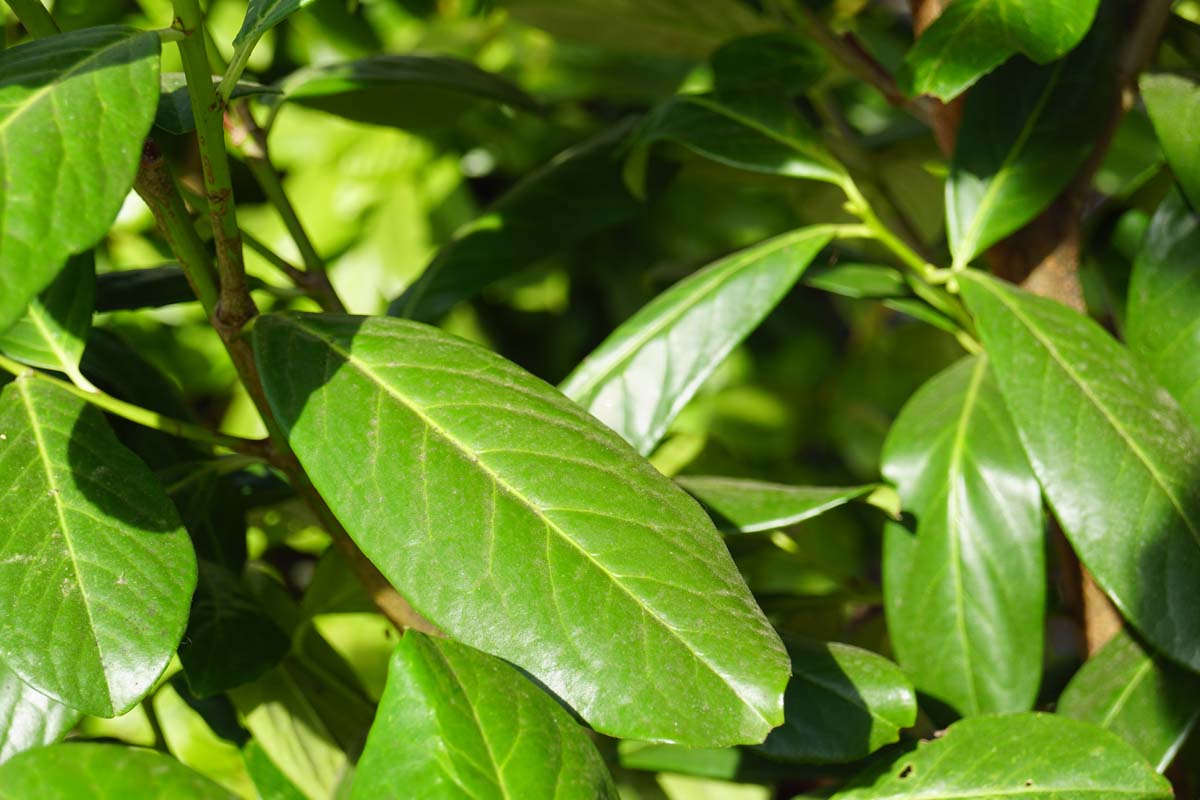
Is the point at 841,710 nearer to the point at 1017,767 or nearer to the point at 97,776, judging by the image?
the point at 1017,767

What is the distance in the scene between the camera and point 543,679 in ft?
1.54

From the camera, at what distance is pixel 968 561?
0.74 m

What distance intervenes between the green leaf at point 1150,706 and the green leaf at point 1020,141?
27 cm

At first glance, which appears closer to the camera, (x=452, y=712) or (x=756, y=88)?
(x=452, y=712)

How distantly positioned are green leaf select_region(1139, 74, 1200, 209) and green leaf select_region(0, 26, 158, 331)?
0.55m

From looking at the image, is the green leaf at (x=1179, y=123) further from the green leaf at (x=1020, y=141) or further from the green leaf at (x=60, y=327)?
the green leaf at (x=60, y=327)

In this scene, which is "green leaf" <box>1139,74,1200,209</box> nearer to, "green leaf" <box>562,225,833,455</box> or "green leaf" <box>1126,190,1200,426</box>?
"green leaf" <box>1126,190,1200,426</box>

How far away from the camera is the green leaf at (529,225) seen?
0.90 metres

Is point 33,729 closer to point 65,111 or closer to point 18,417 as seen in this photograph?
point 18,417

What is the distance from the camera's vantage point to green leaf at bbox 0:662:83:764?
57cm

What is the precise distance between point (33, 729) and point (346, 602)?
280mm

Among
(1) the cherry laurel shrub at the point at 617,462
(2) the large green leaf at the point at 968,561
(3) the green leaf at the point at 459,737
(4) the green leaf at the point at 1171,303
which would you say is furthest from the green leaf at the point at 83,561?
(4) the green leaf at the point at 1171,303

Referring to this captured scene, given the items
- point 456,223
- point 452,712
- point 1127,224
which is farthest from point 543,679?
point 456,223

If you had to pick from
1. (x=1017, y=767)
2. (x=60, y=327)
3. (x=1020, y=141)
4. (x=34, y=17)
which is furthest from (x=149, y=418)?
(x=1020, y=141)
